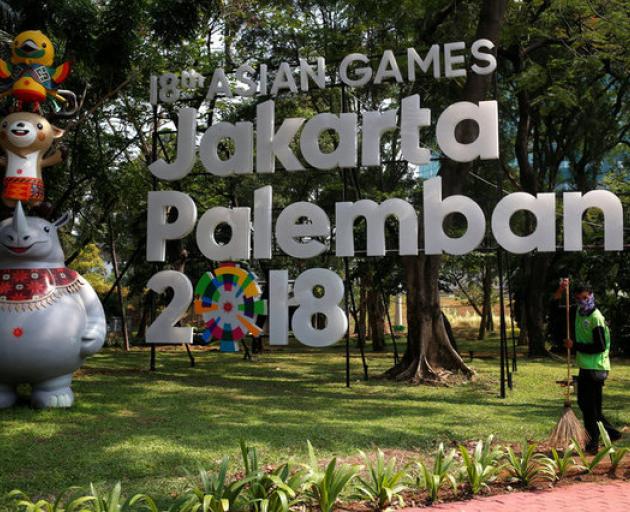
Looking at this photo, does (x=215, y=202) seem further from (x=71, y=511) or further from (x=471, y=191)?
(x=71, y=511)

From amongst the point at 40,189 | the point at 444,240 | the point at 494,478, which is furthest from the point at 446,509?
the point at 40,189

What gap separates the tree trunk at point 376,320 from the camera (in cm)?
2291

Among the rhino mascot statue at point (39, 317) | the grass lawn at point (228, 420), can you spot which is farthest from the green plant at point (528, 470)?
the rhino mascot statue at point (39, 317)

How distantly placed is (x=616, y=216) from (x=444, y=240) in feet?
8.96

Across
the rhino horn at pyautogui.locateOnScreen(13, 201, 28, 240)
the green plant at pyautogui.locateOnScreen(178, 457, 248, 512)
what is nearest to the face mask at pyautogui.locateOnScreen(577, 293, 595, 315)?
the green plant at pyautogui.locateOnScreen(178, 457, 248, 512)

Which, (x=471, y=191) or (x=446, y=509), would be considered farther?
(x=471, y=191)

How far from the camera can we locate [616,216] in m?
10.7

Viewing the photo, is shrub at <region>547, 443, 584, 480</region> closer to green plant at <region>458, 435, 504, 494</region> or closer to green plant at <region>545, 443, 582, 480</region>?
green plant at <region>545, 443, 582, 480</region>

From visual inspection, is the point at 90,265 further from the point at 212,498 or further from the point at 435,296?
the point at 212,498

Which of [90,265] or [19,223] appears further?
[90,265]

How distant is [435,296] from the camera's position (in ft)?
44.6

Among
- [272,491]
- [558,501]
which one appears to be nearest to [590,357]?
[558,501]

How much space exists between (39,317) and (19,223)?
1227 millimetres

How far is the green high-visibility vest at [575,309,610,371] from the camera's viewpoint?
7.32m
